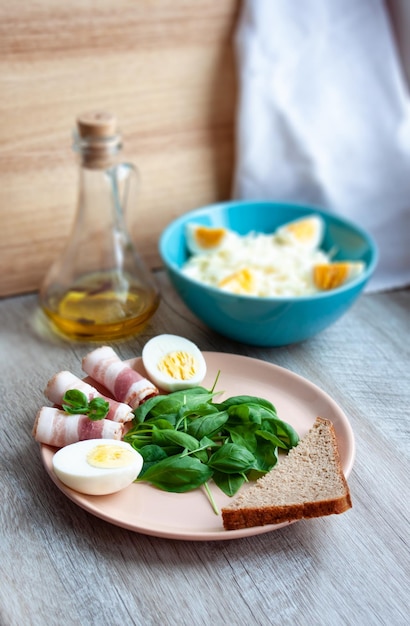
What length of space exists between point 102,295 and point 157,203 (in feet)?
1.18

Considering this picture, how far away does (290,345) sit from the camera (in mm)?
1499

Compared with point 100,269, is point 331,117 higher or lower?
higher

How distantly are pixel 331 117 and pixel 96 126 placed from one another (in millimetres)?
677

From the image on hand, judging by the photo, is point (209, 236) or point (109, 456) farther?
point (209, 236)

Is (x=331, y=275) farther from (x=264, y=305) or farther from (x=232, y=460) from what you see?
(x=232, y=460)

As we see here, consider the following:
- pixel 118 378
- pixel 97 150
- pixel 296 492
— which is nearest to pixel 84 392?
pixel 118 378

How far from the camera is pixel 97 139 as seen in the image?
4.58 ft

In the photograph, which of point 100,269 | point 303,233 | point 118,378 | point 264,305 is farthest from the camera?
point 303,233

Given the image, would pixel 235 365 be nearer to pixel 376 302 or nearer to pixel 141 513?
pixel 141 513

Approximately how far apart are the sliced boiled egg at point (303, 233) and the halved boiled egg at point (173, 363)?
0.48 m

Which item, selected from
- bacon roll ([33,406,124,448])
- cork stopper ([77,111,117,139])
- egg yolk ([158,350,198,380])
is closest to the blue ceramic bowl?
egg yolk ([158,350,198,380])

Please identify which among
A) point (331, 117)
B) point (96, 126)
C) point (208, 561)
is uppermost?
point (96, 126)

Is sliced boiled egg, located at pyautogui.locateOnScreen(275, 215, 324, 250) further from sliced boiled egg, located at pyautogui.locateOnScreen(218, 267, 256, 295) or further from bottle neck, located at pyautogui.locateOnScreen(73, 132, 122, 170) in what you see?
bottle neck, located at pyautogui.locateOnScreen(73, 132, 122, 170)

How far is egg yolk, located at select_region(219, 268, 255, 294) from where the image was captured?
1438 millimetres
